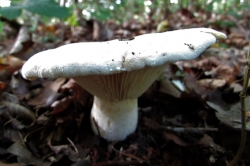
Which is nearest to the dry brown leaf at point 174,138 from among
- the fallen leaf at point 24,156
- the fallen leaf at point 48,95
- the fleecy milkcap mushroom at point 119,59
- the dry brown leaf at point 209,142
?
the dry brown leaf at point 209,142

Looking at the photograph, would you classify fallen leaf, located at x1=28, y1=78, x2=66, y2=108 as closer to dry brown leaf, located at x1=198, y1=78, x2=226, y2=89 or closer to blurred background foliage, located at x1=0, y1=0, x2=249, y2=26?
blurred background foliage, located at x1=0, y1=0, x2=249, y2=26

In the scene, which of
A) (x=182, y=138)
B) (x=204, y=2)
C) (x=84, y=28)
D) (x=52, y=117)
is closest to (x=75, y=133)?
(x=52, y=117)

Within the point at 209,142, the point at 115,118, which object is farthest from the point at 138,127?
the point at 209,142

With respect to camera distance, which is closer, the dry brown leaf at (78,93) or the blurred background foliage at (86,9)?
the dry brown leaf at (78,93)

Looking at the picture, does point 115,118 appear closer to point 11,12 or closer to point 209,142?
point 209,142

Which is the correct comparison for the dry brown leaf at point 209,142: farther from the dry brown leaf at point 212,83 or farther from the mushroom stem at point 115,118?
the dry brown leaf at point 212,83

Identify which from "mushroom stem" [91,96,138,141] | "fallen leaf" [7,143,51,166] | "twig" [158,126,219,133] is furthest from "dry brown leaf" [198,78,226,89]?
"fallen leaf" [7,143,51,166]
